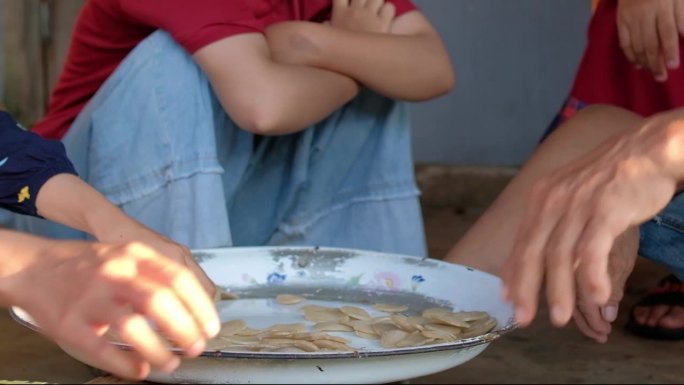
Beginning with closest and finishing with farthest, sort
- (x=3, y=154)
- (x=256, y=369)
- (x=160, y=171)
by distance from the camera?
(x=256, y=369) < (x=3, y=154) < (x=160, y=171)

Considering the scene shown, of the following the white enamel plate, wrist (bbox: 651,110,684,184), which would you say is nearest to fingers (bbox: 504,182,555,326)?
wrist (bbox: 651,110,684,184)

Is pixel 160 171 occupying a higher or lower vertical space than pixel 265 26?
lower

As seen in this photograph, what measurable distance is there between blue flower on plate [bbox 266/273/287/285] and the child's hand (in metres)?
0.52

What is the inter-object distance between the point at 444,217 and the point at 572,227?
8.15 ft

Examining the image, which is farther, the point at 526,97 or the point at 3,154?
the point at 526,97

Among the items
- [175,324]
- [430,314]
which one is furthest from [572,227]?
[430,314]

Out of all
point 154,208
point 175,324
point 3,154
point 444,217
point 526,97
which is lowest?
point 444,217

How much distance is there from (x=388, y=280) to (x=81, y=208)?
1.49 ft

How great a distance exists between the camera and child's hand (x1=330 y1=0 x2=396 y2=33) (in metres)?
1.92

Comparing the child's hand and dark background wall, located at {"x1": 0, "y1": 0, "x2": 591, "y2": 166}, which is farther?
dark background wall, located at {"x1": 0, "y1": 0, "x2": 591, "y2": 166}

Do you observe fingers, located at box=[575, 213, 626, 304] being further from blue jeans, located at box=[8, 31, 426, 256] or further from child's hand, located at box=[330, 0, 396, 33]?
child's hand, located at box=[330, 0, 396, 33]

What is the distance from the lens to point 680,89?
193 cm

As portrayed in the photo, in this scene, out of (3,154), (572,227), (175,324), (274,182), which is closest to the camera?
(175,324)

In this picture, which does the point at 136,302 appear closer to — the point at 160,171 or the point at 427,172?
the point at 160,171
